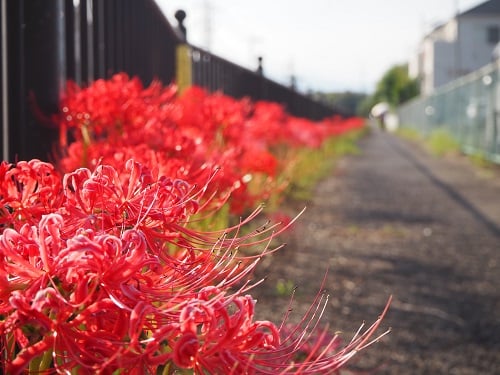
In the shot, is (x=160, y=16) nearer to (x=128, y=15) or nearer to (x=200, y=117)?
(x=128, y=15)

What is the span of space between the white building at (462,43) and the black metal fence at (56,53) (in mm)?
37350

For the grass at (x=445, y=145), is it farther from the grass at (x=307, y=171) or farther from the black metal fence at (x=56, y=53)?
the black metal fence at (x=56, y=53)

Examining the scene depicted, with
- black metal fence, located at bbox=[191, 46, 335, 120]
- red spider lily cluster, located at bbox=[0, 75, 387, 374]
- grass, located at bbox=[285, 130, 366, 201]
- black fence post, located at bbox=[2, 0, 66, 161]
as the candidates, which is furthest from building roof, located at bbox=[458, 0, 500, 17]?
red spider lily cluster, located at bbox=[0, 75, 387, 374]

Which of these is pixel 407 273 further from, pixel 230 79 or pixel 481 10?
pixel 481 10

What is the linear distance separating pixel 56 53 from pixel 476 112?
17201 mm

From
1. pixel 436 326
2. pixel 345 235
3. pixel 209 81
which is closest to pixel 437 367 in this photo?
pixel 436 326

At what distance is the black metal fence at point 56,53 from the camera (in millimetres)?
3096

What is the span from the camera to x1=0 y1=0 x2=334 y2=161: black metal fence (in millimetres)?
3096

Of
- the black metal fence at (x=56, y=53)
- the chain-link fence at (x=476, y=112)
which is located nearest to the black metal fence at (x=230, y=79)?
the black metal fence at (x=56, y=53)

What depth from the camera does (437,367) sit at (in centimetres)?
374

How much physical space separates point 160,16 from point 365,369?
359cm

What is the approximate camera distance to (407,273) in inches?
225

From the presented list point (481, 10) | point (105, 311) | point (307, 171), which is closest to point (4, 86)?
point (105, 311)

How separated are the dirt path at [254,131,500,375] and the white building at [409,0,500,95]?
111ft
